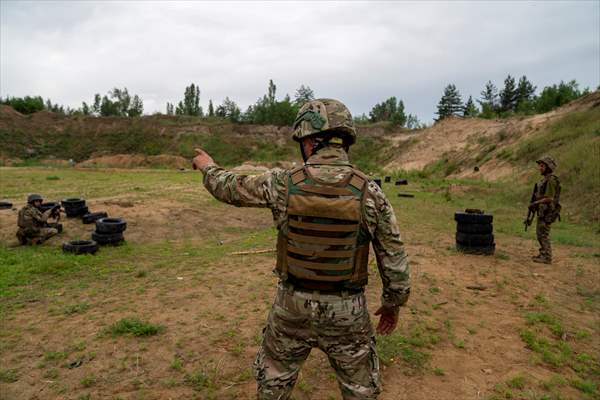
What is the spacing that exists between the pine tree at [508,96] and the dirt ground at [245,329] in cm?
5458

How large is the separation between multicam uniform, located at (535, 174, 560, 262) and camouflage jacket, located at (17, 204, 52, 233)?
1109 centimetres

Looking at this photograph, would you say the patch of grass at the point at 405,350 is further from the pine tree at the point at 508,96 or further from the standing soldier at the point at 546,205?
the pine tree at the point at 508,96

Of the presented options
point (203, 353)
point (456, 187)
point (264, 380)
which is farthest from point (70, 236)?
point (456, 187)

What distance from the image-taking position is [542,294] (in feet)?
21.0

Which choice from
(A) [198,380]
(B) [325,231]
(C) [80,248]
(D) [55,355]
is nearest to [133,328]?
(D) [55,355]

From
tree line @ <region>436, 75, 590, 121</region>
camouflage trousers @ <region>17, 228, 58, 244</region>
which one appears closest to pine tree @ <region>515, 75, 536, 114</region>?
tree line @ <region>436, 75, 590, 121</region>

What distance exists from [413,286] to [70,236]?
845 centimetres

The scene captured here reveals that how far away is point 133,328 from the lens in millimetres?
4773

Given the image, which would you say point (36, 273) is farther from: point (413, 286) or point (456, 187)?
point (456, 187)

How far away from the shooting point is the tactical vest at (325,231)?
7.63 feet

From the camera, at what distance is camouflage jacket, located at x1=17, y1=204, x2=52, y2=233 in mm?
9070

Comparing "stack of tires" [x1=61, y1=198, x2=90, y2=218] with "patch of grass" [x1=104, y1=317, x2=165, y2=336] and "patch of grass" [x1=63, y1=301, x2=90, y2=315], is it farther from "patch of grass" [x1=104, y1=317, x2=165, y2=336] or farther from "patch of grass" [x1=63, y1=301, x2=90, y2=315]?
"patch of grass" [x1=104, y1=317, x2=165, y2=336]

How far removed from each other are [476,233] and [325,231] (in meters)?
7.42

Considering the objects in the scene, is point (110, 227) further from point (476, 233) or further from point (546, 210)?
point (546, 210)
